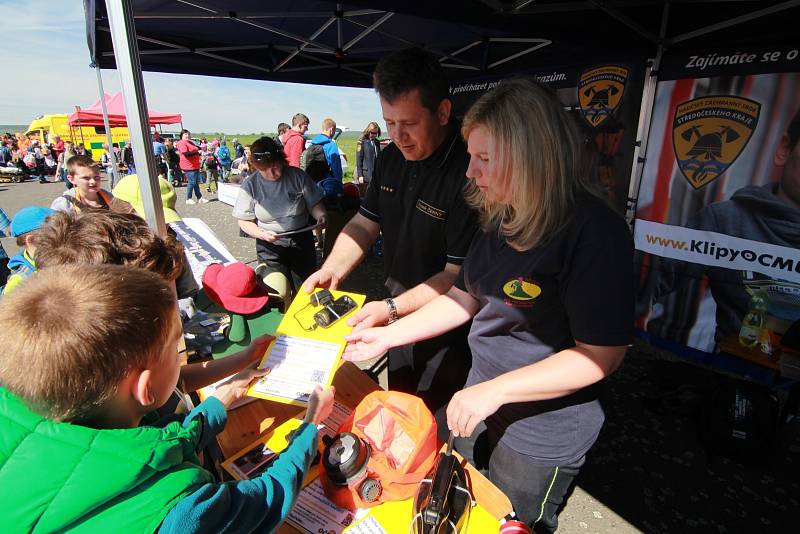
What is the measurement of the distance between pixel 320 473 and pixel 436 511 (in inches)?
16.2

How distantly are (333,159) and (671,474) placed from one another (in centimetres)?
707

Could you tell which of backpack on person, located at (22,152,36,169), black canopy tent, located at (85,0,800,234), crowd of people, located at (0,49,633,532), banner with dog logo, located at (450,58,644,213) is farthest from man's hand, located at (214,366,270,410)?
backpack on person, located at (22,152,36,169)

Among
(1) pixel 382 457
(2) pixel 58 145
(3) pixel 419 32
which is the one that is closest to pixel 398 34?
(3) pixel 419 32

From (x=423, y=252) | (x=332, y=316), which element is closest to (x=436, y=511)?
(x=332, y=316)

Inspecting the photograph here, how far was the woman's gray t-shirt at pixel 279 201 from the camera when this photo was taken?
4008 millimetres

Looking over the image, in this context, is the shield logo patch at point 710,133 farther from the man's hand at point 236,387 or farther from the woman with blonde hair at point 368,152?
the woman with blonde hair at point 368,152

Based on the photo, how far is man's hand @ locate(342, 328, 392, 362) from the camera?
158 centimetres

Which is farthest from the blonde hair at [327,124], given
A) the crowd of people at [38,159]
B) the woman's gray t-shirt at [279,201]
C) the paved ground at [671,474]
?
the crowd of people at [38,159]

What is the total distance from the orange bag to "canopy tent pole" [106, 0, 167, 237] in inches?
44.2

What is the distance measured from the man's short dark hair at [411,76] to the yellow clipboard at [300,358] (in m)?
0.95

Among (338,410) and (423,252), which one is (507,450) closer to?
(338,410)

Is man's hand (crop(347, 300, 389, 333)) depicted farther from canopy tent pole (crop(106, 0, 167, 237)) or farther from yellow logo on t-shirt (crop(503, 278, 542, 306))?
canopy tent pole (crop(106, 0, 167, 237))

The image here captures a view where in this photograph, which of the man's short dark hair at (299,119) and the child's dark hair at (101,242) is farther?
the man's short dark hair at (299,119)

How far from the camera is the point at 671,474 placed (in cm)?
270
